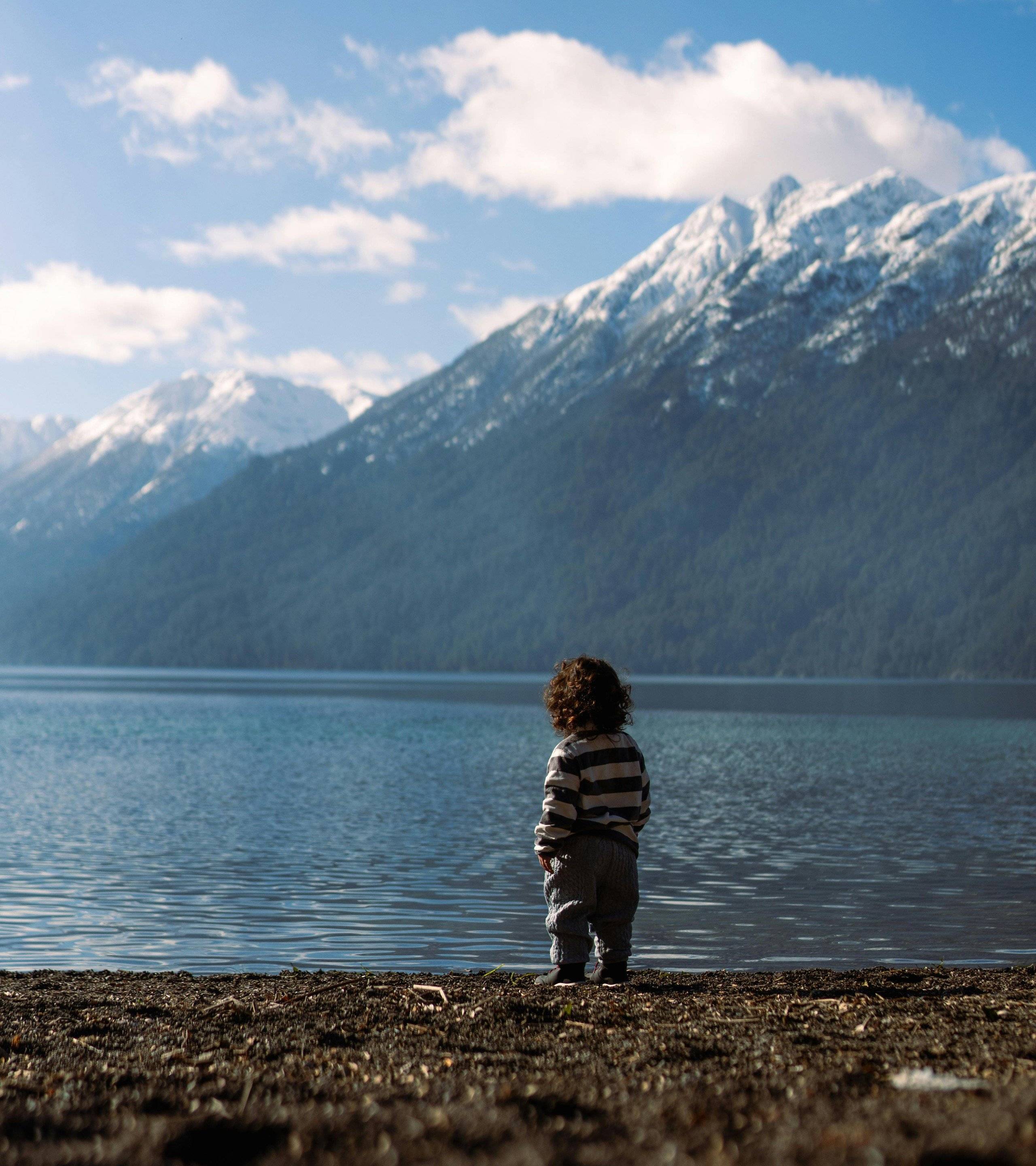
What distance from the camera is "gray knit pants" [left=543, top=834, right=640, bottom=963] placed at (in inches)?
432

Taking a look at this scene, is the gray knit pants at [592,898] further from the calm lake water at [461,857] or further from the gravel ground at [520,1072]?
the calm lake water at [461,857]

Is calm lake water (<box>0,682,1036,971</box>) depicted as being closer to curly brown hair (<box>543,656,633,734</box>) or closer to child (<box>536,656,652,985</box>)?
child (<box>536,656,652,985</box>)

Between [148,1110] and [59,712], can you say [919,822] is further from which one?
[59,712]

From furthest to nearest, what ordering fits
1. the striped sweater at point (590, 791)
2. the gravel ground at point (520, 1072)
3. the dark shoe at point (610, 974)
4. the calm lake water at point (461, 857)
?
the calm lake water at point (461, 857) < the dark shoe at point (610, 974) < the striped sweater at point (590, 791) < the gravel ground at point (520, 1072)

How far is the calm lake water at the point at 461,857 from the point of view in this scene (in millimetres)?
16203

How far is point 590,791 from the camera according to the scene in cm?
1092

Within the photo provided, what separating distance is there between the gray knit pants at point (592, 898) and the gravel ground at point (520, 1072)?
1.59 ft

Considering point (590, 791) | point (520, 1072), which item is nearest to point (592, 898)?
point (590, 791)

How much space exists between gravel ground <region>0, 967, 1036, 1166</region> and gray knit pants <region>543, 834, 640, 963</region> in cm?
49

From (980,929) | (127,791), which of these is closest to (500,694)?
(127,791)

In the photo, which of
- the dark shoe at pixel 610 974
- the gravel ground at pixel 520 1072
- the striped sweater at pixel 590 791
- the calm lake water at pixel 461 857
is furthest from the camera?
the calm lake water at pixel 461 857

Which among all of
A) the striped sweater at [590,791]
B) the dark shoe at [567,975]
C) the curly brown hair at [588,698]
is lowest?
the dark shoe at [567,975]

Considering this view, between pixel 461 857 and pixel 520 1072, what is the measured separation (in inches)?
716

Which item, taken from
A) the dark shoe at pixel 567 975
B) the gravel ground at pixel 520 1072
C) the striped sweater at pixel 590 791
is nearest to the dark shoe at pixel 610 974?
the dark shoe at pixel 567 975
